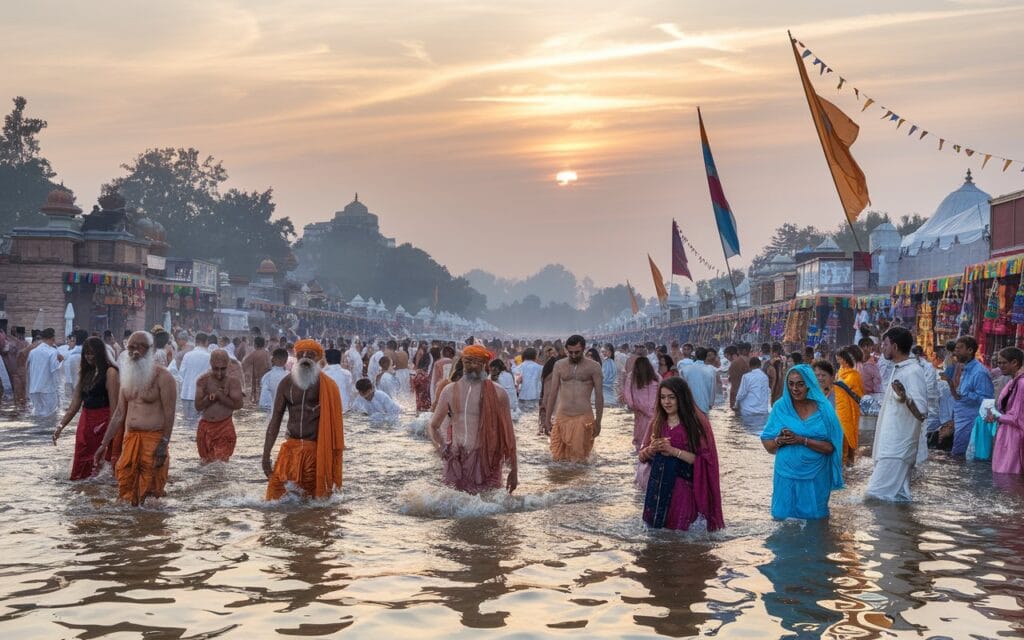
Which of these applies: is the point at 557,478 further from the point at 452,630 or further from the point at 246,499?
the point at 452,630

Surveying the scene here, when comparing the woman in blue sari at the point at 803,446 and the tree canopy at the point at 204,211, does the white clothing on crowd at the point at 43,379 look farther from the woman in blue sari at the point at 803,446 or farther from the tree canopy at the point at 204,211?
the tree canopy at the point at 204,211

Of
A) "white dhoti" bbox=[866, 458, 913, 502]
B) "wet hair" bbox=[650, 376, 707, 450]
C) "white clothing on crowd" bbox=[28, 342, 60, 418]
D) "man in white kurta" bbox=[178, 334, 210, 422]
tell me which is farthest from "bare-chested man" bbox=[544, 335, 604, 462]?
"white clothing on crowd" bbox=[28, 342, 60, 418]

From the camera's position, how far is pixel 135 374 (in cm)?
812

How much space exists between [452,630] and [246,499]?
3879mm

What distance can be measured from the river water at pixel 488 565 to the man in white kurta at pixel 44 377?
6.46 m

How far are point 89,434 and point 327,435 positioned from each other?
2319 mm

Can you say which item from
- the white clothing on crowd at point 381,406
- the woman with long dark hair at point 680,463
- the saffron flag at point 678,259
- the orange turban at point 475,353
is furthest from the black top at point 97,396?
the saffron flag at point 678,259

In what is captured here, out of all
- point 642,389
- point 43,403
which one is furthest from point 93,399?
point 43,403

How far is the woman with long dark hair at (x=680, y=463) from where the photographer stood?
6.79 m

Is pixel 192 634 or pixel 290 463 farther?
pixel 290 463

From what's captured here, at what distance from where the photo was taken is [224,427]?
34.7 ft

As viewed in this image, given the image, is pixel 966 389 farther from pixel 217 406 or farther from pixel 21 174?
pixel 21 174

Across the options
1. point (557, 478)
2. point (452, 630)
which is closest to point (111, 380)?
point (557, 478)

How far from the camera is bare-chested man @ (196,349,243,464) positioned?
1019 cm
